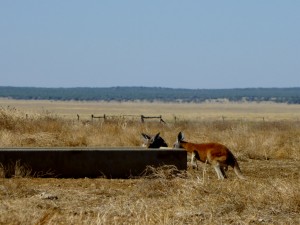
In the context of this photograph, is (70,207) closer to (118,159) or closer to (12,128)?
(118,159)

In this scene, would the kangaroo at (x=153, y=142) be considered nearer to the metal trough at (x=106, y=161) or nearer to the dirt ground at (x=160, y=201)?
the metal trough at (x=106, y=161)

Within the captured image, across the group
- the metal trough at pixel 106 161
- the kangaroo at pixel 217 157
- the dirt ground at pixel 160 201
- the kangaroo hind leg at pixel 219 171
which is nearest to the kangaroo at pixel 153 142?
the kangaroo at pixel 217 157

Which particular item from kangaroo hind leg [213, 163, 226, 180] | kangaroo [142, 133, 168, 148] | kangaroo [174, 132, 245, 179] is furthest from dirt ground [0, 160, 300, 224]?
kangaroo [142, 133, 168, 148]

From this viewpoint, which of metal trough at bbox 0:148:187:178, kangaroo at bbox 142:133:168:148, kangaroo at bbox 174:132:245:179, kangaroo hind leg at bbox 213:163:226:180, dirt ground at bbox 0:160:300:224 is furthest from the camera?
kangaroo at bbox 142:133:168:148

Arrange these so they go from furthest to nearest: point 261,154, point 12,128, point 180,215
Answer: point 12,128, point 261,154, point 180,215

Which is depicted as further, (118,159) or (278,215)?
(118,159)

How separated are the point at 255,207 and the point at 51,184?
17.2 feet

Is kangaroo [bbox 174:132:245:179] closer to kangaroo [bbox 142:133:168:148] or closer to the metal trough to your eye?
the metal trough

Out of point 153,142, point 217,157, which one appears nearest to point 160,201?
point 217,157

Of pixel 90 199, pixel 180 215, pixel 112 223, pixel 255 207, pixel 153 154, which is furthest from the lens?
pixel 153 154

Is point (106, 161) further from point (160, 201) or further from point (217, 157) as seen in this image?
point (160, 201)

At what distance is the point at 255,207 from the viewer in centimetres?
1273

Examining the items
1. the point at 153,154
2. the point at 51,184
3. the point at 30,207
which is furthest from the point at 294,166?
the point at 30,207

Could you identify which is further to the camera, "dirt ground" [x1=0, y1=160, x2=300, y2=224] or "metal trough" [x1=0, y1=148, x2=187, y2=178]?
"metal trough" [x1=0, y1=148, x2=187, y2=178]
